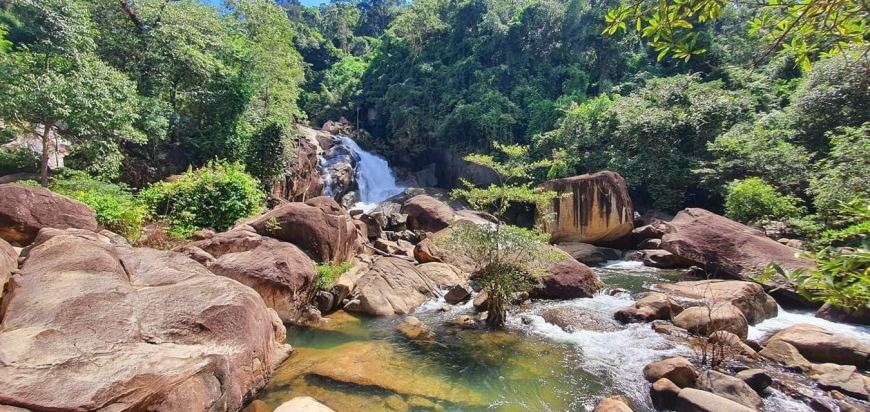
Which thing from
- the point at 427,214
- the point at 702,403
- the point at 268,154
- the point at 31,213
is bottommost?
the point at 702,403

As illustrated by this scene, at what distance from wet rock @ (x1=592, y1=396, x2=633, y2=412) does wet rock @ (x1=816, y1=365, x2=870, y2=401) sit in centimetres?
331

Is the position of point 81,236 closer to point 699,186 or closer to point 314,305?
point 314,305

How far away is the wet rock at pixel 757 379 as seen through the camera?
622cm

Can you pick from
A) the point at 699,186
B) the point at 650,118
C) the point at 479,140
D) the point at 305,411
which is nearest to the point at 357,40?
the point at 479,140

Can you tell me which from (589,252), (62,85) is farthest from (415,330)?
(62,85)

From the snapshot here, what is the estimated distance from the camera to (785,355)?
23.4 feet

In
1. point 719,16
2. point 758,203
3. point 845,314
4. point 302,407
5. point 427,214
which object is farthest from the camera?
point 427,214

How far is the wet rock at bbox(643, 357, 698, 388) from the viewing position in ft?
20.6

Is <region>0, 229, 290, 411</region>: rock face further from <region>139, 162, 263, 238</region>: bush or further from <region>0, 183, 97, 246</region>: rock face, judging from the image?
<region>139, 162, 263, 238</region>: bush

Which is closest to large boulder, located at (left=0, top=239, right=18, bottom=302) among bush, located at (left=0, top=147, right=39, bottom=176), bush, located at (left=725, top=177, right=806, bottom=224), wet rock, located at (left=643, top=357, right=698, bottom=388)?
wet rock, located at (left=643, top=357, right=698, bottom=388)

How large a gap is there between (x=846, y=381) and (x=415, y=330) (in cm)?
732

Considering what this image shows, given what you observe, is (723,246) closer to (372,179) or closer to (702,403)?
(702,403)

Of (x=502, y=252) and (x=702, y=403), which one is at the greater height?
(x=502, y=252)

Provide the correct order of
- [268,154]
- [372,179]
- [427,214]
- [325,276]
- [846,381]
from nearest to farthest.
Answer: [846,381], [325,276], [268,154], [427,214], [372,179]
